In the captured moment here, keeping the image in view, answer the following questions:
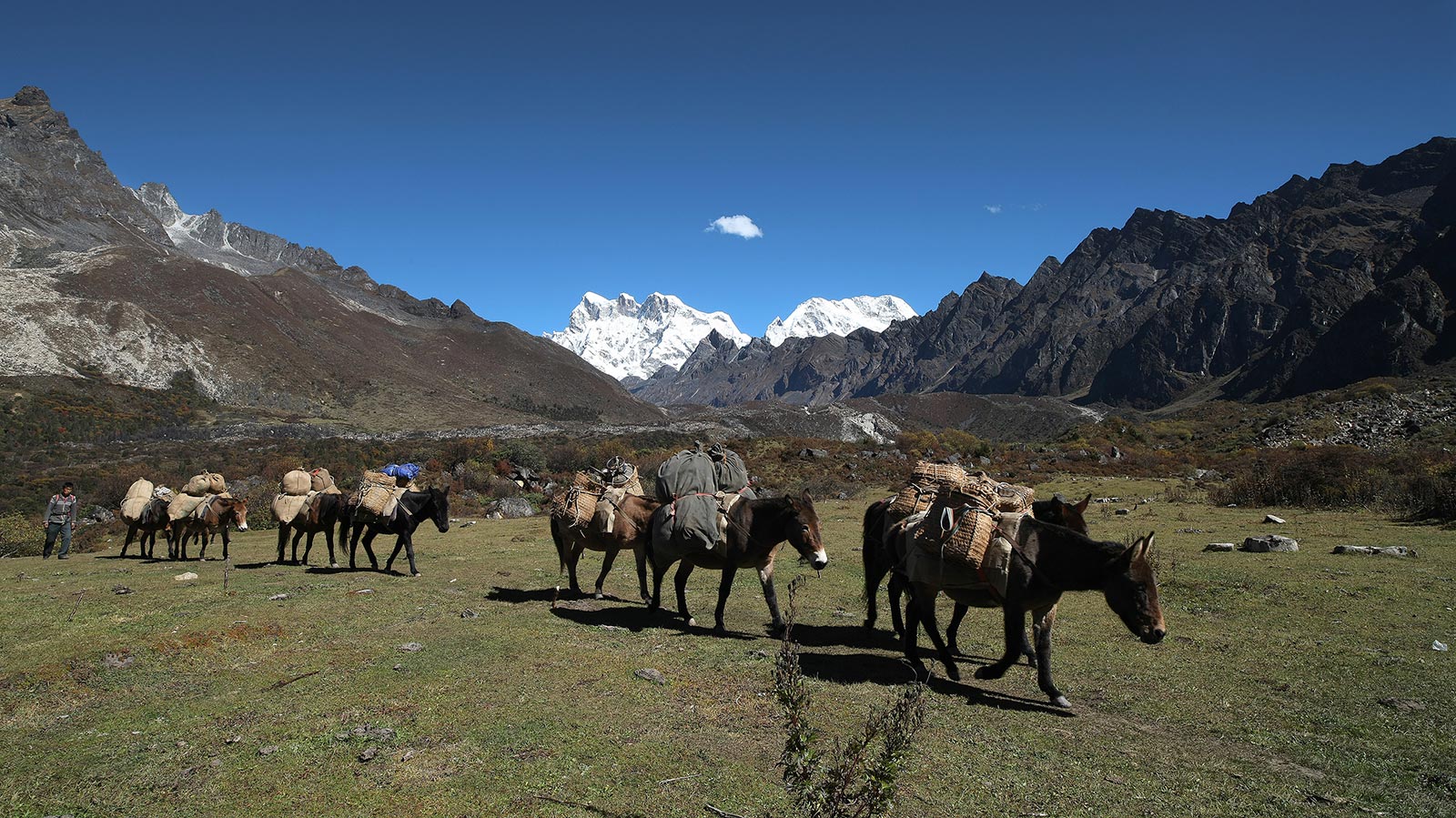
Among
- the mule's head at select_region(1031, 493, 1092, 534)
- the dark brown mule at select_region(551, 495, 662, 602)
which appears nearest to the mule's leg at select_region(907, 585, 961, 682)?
the mule's head at select_region(1031, 493, 1092, 534)

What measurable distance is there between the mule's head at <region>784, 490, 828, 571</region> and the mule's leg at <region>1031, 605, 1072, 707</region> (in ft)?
8.92

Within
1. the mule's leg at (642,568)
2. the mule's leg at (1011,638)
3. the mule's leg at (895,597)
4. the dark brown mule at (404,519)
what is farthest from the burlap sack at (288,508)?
the mule's leg at (1011,638)

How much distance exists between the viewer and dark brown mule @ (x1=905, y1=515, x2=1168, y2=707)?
691 centimetres

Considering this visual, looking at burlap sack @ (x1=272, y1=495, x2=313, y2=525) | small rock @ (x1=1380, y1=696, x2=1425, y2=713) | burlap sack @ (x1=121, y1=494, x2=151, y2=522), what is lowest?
small rock @ (x1=1380, y1=696, x2=1425, y2=713)

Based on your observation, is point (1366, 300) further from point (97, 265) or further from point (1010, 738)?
point (97, 265)

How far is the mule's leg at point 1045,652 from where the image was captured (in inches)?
290

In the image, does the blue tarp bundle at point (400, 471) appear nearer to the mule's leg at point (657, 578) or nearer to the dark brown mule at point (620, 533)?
the dark brown mule at point (620, 533)

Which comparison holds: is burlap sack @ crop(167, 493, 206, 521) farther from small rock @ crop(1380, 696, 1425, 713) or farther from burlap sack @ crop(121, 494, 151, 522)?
small rock @ crop(1380, 696, 1425, 713)

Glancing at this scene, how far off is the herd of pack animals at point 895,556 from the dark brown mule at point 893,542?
0.06 feet

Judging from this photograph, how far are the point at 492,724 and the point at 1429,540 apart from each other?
68.0 feet

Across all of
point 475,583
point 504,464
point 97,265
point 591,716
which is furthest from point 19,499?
point 97,265

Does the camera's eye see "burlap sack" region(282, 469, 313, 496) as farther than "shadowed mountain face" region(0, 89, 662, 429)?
No

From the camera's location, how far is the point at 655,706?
713 centimetres

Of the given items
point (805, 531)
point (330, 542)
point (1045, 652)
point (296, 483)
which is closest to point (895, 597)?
point (805, 531)
